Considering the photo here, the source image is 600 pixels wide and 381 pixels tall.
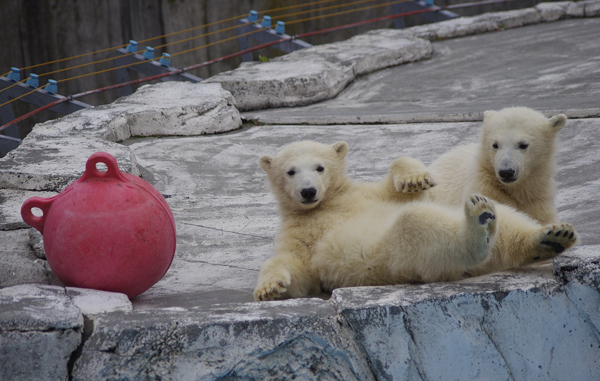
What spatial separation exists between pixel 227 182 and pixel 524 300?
2902 mm

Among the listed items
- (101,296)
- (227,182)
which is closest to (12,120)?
(227,182)

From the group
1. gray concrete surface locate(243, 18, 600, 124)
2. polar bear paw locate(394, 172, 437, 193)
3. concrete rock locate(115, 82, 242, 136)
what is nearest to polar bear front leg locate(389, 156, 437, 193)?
Result: polar bear paw locate(394, 172, 437, 193)

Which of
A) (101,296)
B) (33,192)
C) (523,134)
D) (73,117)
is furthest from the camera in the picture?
(73,117)

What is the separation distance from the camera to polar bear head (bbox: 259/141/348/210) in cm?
272

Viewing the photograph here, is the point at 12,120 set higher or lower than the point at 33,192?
lower

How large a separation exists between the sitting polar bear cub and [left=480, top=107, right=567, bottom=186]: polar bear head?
Result: 0.46m

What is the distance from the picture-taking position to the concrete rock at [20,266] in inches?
107

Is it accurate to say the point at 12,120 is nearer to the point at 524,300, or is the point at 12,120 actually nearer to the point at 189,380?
the point at 189,380

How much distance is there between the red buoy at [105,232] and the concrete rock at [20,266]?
1.35ft

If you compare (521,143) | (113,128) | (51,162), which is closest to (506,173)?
(521,143)

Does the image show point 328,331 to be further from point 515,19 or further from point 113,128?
point 515,19

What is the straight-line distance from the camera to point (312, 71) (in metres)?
7.12

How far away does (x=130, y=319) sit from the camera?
6.31 ft

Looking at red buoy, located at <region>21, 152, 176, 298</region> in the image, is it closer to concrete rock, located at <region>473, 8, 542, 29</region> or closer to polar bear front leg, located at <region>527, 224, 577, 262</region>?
polar bear front leg, located at <region>527, 224, 577, 262</region>
